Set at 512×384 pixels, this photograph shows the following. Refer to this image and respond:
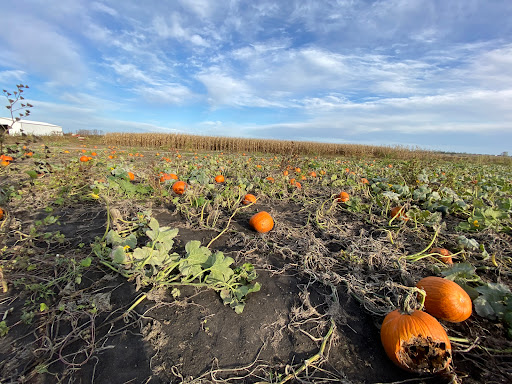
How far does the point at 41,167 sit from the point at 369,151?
2952cm

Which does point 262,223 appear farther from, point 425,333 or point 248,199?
point 425,333

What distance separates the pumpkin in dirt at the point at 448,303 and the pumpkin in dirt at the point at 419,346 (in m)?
0.30

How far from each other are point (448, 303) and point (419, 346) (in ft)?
1.63

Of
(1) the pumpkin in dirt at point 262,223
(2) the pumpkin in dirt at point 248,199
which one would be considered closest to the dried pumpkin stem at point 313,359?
(1) the pumpkin in dirt at point 262,223

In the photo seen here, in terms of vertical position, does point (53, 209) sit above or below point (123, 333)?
above

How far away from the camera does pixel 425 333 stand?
1.38 meters

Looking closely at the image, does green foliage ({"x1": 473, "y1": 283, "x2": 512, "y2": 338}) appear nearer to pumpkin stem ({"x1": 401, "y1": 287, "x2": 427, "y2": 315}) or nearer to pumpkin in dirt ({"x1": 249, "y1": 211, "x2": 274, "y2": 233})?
pumpkin stem ({"x1": 401, "y1": 287, "x2": 427, "y2": 315})

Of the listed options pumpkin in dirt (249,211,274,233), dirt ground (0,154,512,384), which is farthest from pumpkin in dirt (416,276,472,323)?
pumpkin in dirt (249,211,274,233)

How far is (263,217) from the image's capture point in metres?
2.99

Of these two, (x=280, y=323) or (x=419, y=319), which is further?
(x=280, y=323)

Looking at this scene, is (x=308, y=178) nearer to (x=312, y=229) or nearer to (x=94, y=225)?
(x=312, y=229)

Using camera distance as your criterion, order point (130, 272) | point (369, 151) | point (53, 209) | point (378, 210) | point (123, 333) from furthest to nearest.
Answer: point (369, 151) < point (378, 210) < point (53, 209) < point (130, 272) < point (123, 333)

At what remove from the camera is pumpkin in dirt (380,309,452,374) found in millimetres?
1354

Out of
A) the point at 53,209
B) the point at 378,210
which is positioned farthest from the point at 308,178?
the point at 53,209
